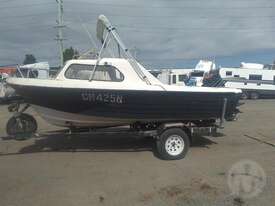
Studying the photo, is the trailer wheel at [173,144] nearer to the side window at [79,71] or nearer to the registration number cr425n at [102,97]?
the registration number cr425n at [102,97]

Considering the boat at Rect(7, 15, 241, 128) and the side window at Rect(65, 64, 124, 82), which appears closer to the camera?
the boat at Rect(7, 15, 241, 128)

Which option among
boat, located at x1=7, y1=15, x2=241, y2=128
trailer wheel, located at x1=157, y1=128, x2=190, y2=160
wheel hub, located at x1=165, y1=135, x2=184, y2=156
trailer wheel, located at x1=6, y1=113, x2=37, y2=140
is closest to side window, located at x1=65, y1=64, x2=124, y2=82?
boat, located at x1=7, y1=15, x2=241, y2=128

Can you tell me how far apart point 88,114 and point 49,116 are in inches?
35.7

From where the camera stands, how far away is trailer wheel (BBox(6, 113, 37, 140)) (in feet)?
36.0

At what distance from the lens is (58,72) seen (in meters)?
11.3

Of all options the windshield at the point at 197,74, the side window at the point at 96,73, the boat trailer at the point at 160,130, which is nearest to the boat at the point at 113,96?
the side window at the point at 96,73

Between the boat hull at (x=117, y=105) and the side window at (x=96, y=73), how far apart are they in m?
0.44

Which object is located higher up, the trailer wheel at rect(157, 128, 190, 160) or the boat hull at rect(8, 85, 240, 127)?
the boat hull at rect(8, 85, 240, 127)

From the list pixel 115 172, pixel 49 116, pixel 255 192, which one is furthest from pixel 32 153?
pixel 255 192

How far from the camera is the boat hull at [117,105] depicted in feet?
34.9

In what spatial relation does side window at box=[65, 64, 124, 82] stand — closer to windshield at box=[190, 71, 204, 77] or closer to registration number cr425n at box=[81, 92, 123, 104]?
registration number cr425n at box=[81, 92, 123, 104]

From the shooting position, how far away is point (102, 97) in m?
10.7

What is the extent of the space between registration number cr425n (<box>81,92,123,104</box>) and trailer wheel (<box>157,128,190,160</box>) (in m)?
1.24

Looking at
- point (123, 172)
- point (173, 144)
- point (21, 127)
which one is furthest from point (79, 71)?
point (123, 172)
